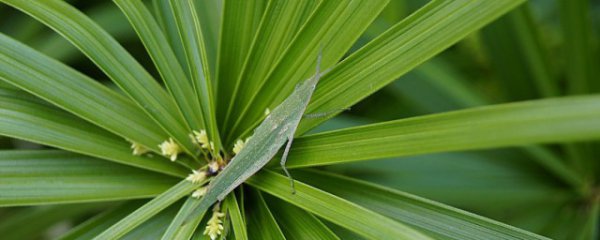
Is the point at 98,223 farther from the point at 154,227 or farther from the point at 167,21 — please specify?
the point at 167,21

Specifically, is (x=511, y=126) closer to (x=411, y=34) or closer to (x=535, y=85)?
(x=411, y=34)

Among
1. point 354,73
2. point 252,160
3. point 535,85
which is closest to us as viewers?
point 354,73

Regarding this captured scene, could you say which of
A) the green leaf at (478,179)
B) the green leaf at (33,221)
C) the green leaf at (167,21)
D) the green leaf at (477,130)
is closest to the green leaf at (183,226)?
the green leaf at (477,130)

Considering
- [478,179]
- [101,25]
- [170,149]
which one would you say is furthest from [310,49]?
[101,25]

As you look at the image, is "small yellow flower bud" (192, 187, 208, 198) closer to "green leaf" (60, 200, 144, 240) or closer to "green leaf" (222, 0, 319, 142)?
"green leaf" (222, 0, 319, 142)

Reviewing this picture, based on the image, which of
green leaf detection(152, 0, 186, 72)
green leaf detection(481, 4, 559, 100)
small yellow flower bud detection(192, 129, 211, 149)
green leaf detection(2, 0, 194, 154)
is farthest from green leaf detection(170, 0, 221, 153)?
green leaf detection(481, 4, 559, 100)

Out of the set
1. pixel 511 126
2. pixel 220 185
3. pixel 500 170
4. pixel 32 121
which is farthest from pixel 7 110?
pixel 500 170
